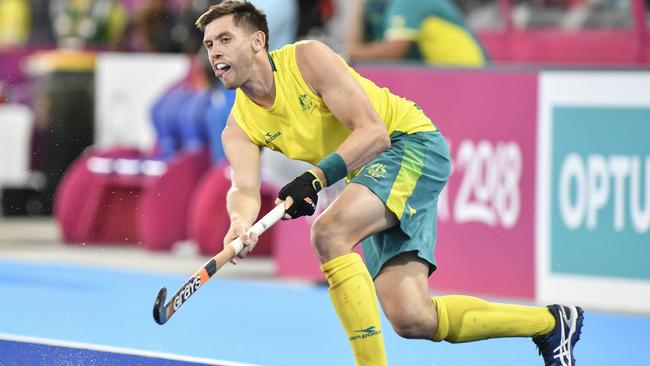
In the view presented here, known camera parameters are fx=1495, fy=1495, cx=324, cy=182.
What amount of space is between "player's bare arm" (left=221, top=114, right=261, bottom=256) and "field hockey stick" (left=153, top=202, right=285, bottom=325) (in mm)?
151

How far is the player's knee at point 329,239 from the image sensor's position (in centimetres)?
550

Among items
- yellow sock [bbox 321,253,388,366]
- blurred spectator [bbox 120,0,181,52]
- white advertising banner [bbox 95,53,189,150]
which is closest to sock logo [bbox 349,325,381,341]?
yellow sock [bbox 321,253,388,366]

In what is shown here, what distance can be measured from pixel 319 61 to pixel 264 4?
4.21 meters

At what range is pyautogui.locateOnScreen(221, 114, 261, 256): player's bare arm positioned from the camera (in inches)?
223

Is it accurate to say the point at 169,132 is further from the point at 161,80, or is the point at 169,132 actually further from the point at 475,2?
the point at 475,2

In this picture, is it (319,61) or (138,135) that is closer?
(319,61)

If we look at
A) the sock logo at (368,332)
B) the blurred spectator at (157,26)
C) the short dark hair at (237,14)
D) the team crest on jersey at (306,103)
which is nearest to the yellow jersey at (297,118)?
the team crest on jersey at (306,103)

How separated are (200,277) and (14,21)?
40.6 ft

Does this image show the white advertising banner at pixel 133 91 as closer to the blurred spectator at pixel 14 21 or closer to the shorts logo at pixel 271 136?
the blurred spectator at pixel 14 21

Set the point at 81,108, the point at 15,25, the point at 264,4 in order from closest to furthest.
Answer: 1. the point at 264,4
2. the point at 81,108
3. the point at 15,25

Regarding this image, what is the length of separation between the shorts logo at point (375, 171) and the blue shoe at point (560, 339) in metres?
0.98

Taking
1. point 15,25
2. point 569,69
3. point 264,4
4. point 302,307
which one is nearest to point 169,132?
point 264,4

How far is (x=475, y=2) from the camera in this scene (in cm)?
1209

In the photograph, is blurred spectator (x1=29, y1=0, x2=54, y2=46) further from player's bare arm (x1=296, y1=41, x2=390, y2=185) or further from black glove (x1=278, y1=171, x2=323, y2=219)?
black glove (x1=278, y1=171, x2=323, y2=219)
